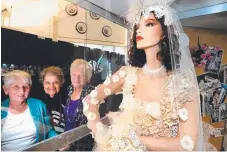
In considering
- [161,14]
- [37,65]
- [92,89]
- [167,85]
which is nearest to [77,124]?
[92,89]

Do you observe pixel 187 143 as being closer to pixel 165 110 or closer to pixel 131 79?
pixel 165 110

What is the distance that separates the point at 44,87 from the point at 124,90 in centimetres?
30

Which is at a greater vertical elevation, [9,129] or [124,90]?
[124,90]

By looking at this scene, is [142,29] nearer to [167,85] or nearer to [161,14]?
[161,14]

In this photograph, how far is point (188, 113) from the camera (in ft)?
2.48

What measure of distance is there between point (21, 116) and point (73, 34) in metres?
0.36

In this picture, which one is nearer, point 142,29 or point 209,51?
point 142,29

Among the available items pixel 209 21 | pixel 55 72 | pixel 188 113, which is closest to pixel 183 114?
pixel 188 113

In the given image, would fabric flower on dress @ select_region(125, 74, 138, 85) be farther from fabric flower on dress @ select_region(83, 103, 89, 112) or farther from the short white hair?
the short white hair

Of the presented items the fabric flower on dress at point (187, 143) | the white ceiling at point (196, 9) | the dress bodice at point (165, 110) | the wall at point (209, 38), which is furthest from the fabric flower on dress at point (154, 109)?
the white ceiling at point (196, 9)

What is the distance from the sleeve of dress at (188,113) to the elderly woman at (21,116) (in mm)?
463

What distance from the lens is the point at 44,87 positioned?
0.92 metres

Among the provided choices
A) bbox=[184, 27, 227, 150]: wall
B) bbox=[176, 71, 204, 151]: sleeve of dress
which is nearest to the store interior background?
bbox=[184, 27, 227, 150]: wall

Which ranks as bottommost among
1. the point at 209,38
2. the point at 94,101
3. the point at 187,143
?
the point at 187,143
